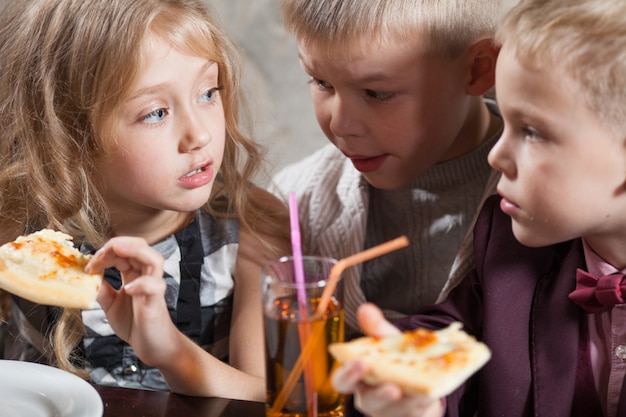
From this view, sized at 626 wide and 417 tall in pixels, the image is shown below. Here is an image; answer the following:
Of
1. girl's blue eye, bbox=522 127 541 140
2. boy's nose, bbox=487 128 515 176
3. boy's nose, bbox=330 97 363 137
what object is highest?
girl's blue eye, bbox=522 127 541 140

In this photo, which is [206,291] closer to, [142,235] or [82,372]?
[142,235]

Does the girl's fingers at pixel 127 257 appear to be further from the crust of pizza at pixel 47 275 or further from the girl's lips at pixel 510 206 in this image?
the girl's lips at pixel 510 206

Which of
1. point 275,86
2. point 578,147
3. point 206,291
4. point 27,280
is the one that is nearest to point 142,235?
point 206,291

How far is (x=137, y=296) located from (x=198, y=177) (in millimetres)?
314

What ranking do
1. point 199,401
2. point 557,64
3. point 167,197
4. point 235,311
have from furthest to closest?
1. point 235,311
2. point 167,197
3. point 199,401
4. point 557,64

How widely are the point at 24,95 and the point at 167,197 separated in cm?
33

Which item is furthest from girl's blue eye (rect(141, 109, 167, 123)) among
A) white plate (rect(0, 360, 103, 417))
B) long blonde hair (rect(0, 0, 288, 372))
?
white plate (rect(0, 360, 103, 417))

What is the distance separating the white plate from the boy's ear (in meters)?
0.89

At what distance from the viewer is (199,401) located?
1250mm

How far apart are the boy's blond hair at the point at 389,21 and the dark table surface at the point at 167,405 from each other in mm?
662

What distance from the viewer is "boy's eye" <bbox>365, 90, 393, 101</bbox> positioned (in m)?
1.57

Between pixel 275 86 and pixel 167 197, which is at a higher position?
pixel 167 197

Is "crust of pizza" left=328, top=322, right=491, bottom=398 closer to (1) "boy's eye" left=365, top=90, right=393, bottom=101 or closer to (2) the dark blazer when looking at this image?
(2) the dark blazer

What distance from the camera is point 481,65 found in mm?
1602
